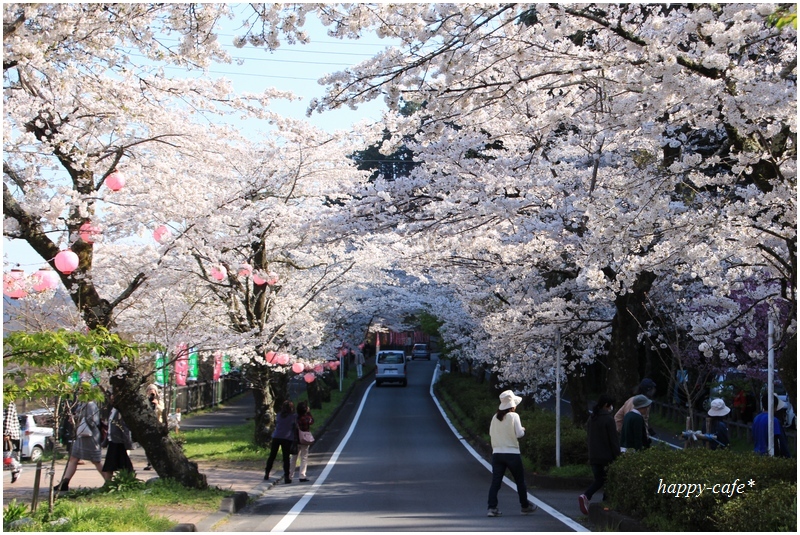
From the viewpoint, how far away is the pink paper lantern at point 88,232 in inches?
411

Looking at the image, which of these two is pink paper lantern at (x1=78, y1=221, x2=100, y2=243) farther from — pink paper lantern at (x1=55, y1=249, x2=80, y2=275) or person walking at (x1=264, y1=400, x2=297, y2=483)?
person walking at (x1=264, y1=400, x2=297, y2=483)

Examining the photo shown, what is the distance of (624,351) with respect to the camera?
13328 mm

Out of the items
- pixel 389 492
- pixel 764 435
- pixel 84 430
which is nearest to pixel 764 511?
pixel 764 435

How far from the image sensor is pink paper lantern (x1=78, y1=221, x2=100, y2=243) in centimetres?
1044

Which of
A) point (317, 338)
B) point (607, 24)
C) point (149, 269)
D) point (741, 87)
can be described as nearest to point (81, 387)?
point (149, 269)

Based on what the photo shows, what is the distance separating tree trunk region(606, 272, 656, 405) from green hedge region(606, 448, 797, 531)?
3.95 meters

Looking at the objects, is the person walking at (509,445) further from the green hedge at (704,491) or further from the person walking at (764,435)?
the person walking at (764,435)

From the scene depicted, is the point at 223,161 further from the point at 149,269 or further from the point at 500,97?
the point at 500,97

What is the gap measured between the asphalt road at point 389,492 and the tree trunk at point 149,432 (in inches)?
42.3

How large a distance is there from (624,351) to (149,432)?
24.6 ft

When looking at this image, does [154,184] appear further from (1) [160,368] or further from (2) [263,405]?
(2) [263,405]

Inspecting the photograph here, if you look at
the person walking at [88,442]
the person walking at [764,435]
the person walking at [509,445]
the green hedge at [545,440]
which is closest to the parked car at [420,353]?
the green hedge at [545,440]

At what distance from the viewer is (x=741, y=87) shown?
23.3 ft

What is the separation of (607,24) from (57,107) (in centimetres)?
694
